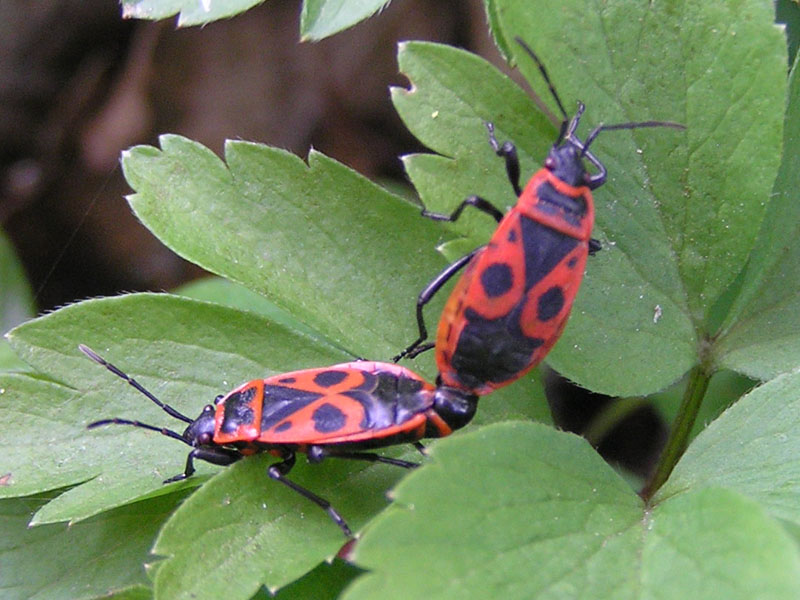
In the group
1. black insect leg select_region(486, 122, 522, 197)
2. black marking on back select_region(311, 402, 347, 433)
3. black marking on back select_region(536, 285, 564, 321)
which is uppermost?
black insect leg select_region(486, 122, 522, 197)

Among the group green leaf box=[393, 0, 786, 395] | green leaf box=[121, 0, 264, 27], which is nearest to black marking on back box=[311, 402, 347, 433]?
green leaf box=[393, 0, 786, 395]

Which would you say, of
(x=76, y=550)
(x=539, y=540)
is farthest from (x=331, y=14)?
(x=76, y=550)

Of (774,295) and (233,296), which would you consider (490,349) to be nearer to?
(774,295)

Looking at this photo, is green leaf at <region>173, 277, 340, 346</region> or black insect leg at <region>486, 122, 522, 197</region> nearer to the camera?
black insect leg at <region>486, 122, 522, 197</region>

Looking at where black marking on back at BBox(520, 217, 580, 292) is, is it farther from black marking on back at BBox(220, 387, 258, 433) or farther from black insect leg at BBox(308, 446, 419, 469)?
black marking on back at BBox(220, 387, 258, 433)

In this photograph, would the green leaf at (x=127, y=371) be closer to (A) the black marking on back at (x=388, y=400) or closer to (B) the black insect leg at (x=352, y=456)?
(A) the black marking on back at (x=388, y=400)

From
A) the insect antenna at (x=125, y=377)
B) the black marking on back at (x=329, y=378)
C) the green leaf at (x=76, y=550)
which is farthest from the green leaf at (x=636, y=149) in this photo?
the green leaf at (x=76, y=550)
